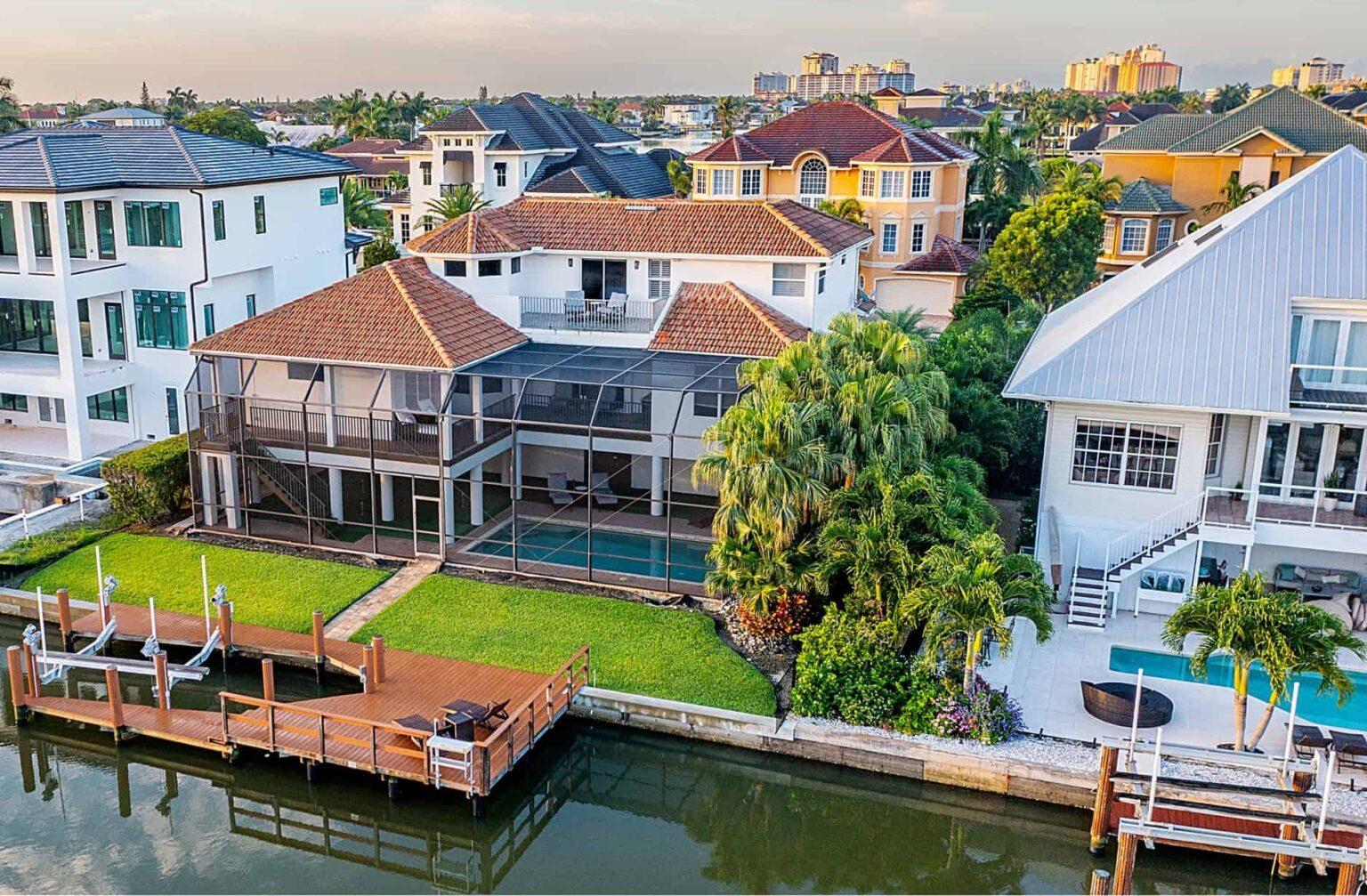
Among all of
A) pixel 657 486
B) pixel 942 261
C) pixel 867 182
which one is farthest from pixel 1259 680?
pixel 867 182

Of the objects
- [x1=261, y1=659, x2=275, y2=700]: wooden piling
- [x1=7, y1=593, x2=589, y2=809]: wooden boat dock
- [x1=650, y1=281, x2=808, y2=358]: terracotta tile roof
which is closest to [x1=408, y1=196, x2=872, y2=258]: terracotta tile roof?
[x1=650, y1=281, x2=808, y2=358]: terracotta tile roof

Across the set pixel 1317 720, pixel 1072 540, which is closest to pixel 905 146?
pixel 1072 540

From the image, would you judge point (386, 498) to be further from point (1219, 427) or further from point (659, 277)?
point (1219, 427)

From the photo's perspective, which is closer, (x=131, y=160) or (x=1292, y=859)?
(x=1292, y=859)

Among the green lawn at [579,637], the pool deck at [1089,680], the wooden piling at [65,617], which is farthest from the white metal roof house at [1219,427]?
the wooden piling at [65,617]

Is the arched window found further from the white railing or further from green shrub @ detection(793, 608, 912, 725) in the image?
green shrub @ detection(793, 608, 912, 725)

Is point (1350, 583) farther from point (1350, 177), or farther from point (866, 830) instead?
point (866, 830)
